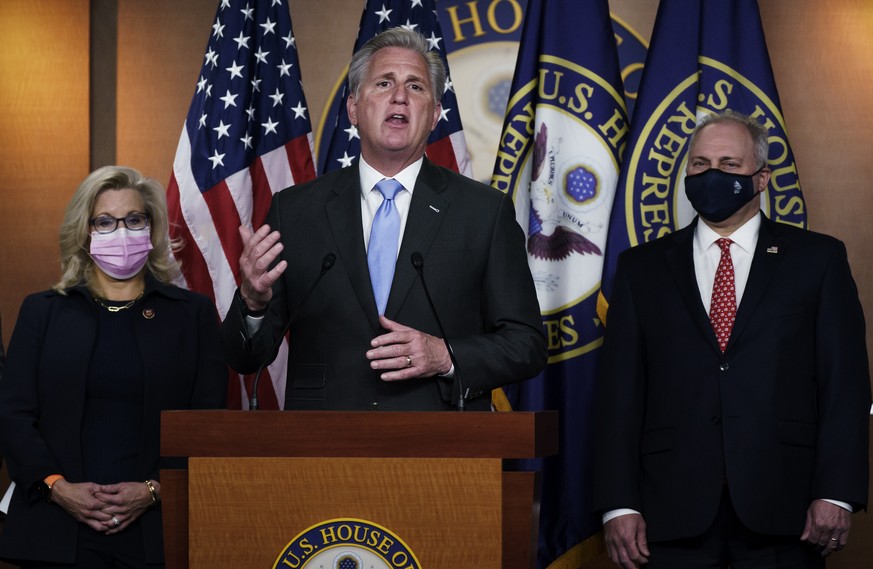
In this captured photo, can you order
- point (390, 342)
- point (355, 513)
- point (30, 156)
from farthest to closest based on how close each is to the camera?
point (30, 156) → point (390, 342) → point (355, 513)

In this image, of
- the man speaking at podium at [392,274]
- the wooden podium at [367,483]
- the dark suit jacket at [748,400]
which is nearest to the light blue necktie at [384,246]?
the man speaking at podium at [392,274]

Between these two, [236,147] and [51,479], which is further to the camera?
[236,147]

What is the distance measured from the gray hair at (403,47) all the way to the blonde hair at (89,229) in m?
0.94

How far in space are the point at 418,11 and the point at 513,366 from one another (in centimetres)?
227

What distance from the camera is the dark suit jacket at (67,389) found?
9.48 ft

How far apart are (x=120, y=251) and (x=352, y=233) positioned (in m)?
1.00

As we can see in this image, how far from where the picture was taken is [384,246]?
8.20 ft

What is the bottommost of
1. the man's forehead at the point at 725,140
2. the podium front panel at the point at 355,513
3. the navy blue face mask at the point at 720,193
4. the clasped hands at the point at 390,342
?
the podium front panel at the point at 355,513

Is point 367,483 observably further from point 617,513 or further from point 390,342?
point 617,513

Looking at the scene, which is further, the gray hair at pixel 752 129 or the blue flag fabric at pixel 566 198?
the blue flag fabric at pixel 566 198

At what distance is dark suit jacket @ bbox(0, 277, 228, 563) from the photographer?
2889 mm

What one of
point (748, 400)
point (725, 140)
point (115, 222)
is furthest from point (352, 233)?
point (725, 140)

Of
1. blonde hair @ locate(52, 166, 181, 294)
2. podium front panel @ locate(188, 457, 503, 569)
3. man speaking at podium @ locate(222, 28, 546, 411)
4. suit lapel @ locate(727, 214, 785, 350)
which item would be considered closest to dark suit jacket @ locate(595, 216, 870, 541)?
suit lapel @ locate(727, 214, 785, 350)

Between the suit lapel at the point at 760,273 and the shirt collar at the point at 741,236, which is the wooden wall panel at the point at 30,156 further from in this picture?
the suit lapel at the point at 760,273
